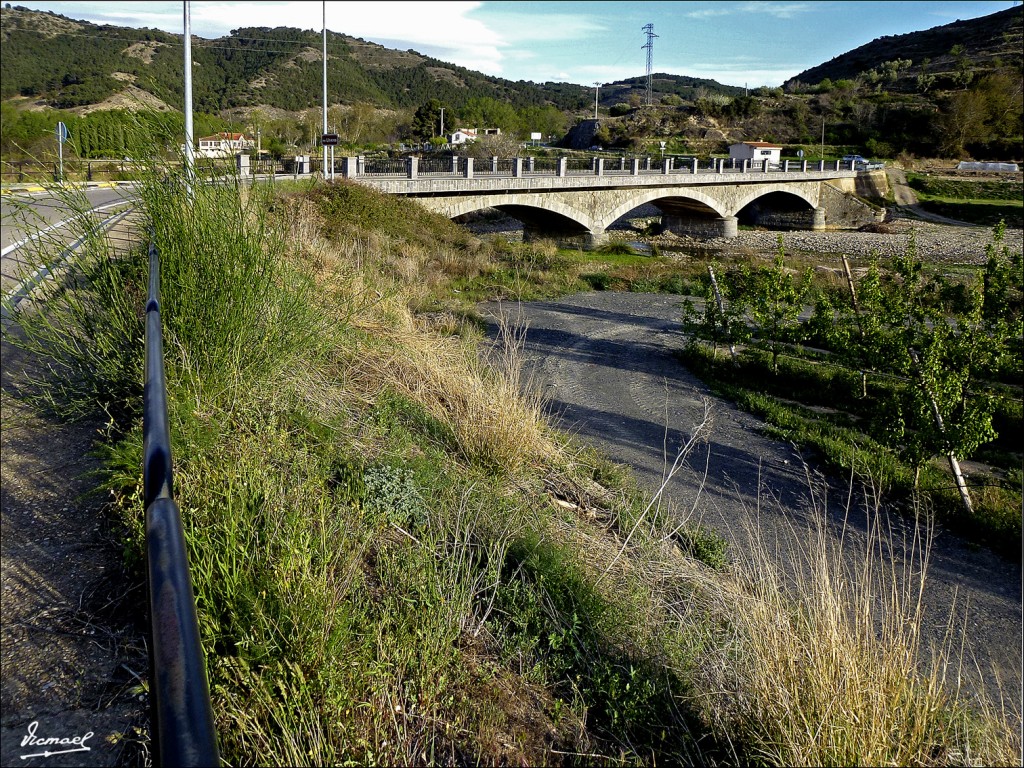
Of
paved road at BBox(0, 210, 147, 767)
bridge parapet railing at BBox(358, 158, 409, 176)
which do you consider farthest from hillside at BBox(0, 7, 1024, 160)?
paved road at BBox(0, 210, 147, 767)

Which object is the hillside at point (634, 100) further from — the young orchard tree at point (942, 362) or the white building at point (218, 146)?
the young orchard tree at point (942, 362)

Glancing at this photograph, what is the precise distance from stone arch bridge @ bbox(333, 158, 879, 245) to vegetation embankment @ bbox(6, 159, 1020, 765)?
865 inches

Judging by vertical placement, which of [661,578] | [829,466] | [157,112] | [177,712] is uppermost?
[157,112]

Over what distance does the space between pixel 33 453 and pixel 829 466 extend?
867 cm

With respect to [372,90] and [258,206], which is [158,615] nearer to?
[258,206]

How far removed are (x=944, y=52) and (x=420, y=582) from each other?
5914 inches

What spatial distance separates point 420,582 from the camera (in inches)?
143

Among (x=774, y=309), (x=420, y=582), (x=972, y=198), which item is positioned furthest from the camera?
(x=972, y=198)

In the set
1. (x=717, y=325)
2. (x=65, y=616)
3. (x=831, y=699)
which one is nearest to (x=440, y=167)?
(x=717, y=325)

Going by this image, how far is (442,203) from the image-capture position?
29969mm

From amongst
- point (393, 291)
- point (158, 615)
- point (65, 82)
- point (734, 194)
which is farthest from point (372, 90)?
point (158, 615)

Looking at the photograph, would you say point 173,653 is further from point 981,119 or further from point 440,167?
point 981,119

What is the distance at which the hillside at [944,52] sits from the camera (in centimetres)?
10081

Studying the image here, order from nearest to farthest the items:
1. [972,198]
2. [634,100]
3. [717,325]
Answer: [717,325], [972,198], [634,100]
